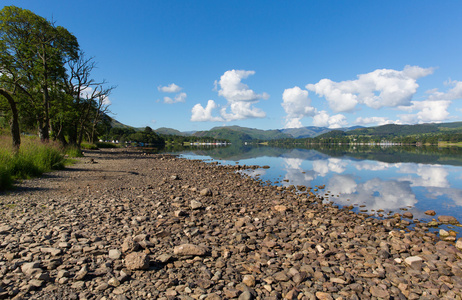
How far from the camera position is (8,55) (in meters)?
29.4

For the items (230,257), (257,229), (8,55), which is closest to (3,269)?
(230,257)

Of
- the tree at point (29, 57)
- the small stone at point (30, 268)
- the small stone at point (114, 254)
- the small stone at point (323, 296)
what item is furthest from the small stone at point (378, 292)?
the tree at point (29, 57)

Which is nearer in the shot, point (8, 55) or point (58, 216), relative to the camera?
point (58, 216)

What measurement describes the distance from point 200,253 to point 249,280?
168 centimetres

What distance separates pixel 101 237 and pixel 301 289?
5919 mm

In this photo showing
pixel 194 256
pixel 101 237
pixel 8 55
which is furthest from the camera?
pixel 8 55

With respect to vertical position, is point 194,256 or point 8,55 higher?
point 8,55

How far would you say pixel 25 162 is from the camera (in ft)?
50.0

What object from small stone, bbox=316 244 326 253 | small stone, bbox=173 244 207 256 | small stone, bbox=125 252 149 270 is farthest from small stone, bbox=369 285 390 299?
small stone, bbox=125 252 149 270

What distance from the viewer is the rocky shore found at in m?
4.93

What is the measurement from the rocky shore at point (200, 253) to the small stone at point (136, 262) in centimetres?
2

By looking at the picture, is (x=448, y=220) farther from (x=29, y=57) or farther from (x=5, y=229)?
(x=29, y=57)

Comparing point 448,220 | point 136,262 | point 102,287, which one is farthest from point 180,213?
point 448,220

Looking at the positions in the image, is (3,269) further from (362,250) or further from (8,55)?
(8,55)
